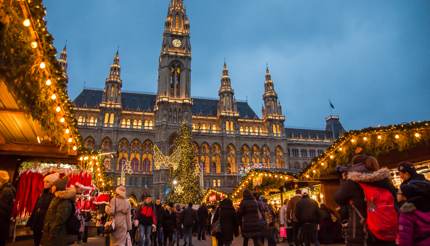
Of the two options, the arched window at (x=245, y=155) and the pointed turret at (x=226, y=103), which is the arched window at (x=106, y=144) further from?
the arched window at (x=245, y=155)

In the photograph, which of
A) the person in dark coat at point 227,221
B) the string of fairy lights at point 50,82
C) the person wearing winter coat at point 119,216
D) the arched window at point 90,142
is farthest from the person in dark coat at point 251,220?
the arched window at point 90,142

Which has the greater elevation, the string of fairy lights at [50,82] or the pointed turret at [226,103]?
the pointed turret at [226,103]

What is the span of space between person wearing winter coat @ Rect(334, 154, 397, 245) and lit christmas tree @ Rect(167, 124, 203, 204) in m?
23.0

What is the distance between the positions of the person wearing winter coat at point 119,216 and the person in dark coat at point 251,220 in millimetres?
2566

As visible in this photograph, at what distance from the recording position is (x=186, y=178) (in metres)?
27.3

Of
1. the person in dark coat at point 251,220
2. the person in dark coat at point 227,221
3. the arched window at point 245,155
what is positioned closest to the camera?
the person in dark coat at point 251,220

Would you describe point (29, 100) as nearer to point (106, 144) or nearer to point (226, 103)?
point (106, 144)

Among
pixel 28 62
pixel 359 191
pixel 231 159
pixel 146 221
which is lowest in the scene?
pixel 146 221

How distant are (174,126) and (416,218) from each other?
48352 millimetres

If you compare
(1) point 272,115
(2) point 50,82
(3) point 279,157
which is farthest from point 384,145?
(1) point 272,115

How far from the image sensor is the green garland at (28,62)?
169 inches

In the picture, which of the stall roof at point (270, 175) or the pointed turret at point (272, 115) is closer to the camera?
the stall roof at point (270, 175)

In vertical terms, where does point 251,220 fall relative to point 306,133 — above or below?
below

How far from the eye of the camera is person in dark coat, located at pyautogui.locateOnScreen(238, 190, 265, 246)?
256 inches
